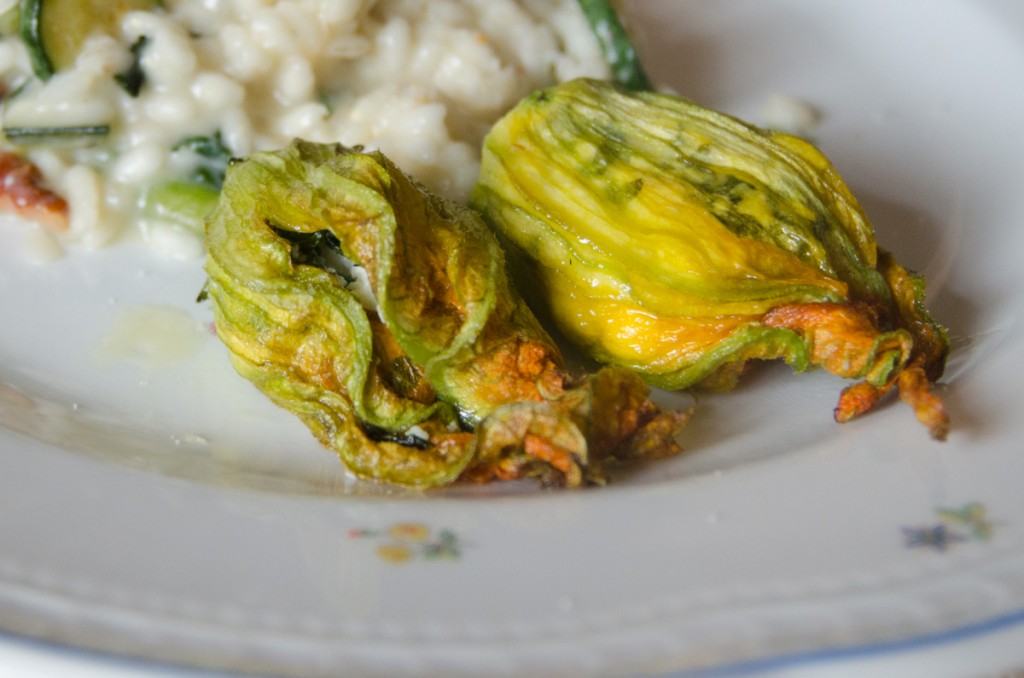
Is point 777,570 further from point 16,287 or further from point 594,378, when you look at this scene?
point 16,287

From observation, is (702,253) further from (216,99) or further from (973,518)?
(216,99)

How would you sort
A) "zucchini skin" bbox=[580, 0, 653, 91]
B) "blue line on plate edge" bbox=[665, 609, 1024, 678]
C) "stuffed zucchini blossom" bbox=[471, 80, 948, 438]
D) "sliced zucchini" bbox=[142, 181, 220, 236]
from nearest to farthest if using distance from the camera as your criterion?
1. "blue line on plate edge" bbox=[665, 609, 1024, 678]
2. "stuffed zucchini blossom" bbox=[471, 80, 948, 438]
3. "sliced zucchini" bbox=[142, 181, 220, 236]
4. "zucchini skin" bbox=[580, 0, 653, 91]

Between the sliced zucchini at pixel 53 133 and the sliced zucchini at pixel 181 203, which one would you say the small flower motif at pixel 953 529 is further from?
the sliced zucchini at pixel 53 133

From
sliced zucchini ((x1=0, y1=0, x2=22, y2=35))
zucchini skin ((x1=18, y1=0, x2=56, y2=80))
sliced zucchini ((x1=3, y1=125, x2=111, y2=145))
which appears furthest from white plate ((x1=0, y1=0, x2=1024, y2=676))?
sliced zucchini ((x1=0, y1=0, x2=22, y2=35))

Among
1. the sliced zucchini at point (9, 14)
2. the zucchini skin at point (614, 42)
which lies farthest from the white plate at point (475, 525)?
the zucchini skin at point (614, 42)

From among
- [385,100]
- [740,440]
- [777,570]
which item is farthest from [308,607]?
[385,100]

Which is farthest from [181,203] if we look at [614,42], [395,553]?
[395,553]

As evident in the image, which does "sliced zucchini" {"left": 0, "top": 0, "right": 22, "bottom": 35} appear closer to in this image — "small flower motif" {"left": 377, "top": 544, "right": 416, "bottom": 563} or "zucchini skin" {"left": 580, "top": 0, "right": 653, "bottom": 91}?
"zucchini skin" {"left": 580, "top": 0, "right": 653, "bottom": 91}
